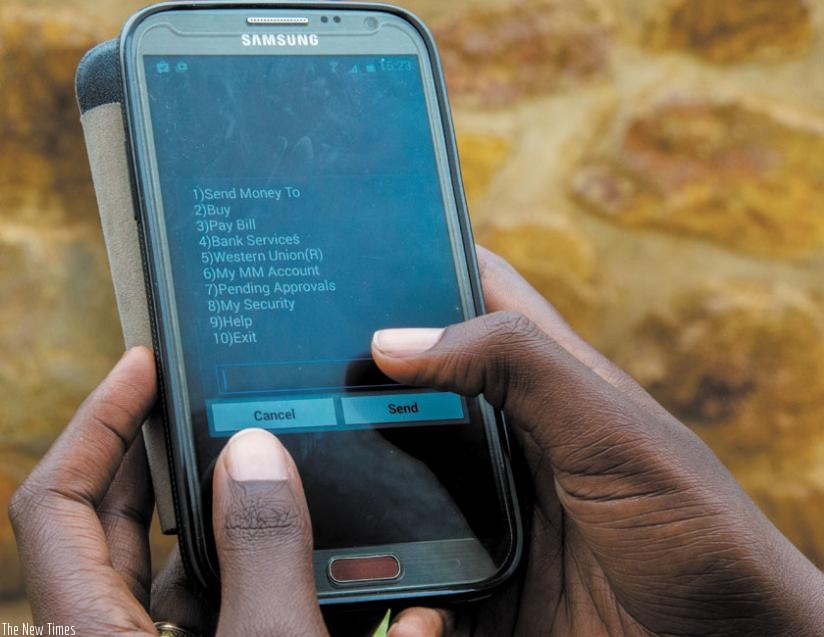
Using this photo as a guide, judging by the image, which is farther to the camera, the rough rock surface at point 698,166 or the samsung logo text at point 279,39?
the rough rock surface at point 698,166

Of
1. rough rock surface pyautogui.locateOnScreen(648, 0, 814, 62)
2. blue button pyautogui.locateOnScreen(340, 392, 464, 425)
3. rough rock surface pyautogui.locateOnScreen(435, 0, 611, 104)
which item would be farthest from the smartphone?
rough rock surface pyautogui.locateOnScreen(648, 0, 814, 62)

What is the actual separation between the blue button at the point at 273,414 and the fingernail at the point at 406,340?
6 centimetres

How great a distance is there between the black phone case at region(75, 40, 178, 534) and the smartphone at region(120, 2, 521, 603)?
0.9 inches

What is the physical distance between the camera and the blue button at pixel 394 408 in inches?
28.6

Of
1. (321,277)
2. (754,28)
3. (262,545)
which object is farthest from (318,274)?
(754,28)

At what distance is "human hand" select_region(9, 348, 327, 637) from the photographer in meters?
0.60

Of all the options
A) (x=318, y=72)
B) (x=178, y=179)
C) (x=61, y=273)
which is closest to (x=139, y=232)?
(x=178, y=179)

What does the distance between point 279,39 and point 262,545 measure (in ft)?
1.25

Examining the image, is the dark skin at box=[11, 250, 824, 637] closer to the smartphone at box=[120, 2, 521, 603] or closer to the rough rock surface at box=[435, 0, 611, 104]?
the smartphone at box=[120, 2, 521, 603]

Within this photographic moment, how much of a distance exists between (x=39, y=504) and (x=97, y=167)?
24 centimetres

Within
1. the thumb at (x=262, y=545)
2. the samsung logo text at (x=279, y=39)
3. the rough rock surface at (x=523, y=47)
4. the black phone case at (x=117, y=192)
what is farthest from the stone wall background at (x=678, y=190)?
the thumb at (x=262, y=545)

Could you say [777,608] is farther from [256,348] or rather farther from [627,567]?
[256,348]

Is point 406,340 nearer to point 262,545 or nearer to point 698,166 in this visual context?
point 262,545

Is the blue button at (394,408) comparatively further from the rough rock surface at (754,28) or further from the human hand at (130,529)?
the rough rock surface at (754,28)
